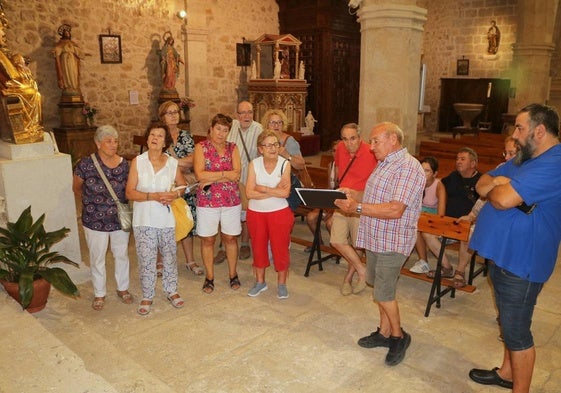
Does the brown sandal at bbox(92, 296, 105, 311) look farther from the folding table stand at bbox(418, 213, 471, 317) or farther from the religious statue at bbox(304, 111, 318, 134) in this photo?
the religious statue at bbox(304, 111, 318, 134)

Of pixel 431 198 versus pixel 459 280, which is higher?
pixel 431 198

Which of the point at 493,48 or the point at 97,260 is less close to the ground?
the point at 493,48

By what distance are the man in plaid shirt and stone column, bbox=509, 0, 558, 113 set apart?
1142cm

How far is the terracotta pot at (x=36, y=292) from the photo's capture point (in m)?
3.93

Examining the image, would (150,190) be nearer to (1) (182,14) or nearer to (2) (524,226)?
(2) (524,226)

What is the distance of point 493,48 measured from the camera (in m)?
16.1

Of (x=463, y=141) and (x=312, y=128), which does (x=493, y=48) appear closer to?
(x=312, y=128)

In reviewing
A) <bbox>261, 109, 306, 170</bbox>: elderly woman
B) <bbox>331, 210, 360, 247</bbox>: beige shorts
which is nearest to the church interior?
<bbox>331, 210, 360, 247</bbox>: beige shorts

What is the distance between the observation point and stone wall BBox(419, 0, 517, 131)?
16.0 meters

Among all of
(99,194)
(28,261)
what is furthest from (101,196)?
(28,261)

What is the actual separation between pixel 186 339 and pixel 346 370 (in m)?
1.21

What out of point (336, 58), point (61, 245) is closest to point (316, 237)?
point (61, 245)

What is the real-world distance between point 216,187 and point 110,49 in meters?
8.28

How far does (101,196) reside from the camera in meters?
4.04
